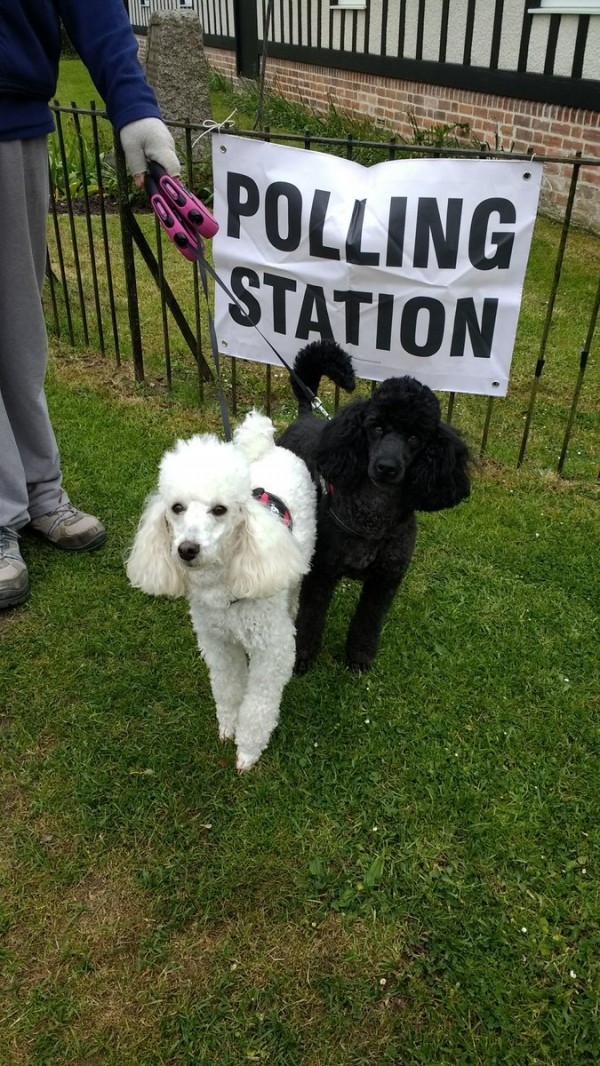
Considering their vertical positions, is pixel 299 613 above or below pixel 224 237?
below

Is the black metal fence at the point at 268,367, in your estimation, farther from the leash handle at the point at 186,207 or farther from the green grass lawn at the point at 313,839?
the green grass lawn at the point at 313,839

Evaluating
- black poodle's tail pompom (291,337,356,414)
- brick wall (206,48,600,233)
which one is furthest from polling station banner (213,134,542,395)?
brick wall (206,48,600,233)

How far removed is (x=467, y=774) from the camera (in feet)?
8.19

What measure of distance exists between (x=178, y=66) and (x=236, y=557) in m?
8.77

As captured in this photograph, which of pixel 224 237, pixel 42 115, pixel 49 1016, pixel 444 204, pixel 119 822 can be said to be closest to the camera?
pixel 49 1016

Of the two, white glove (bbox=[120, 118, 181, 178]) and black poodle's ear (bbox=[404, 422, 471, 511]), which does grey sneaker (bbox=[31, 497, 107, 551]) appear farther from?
black poodle's ear (bbox=[404, 422, 471, 511])

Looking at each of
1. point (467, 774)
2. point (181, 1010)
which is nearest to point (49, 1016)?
point (181, 1010)

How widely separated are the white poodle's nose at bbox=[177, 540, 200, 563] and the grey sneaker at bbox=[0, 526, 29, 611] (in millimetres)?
1460

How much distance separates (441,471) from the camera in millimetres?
2344

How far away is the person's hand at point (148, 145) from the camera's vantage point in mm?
2656

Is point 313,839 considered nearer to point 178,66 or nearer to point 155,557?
point 155,557

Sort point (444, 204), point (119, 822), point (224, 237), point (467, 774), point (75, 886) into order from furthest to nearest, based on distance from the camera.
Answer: point (224, 237) < point (444, 204) < point (467, 774) < point (119, 822) < point (75, 886)

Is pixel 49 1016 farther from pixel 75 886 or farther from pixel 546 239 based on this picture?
pixel 546 239

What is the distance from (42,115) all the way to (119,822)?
8.25 ft
